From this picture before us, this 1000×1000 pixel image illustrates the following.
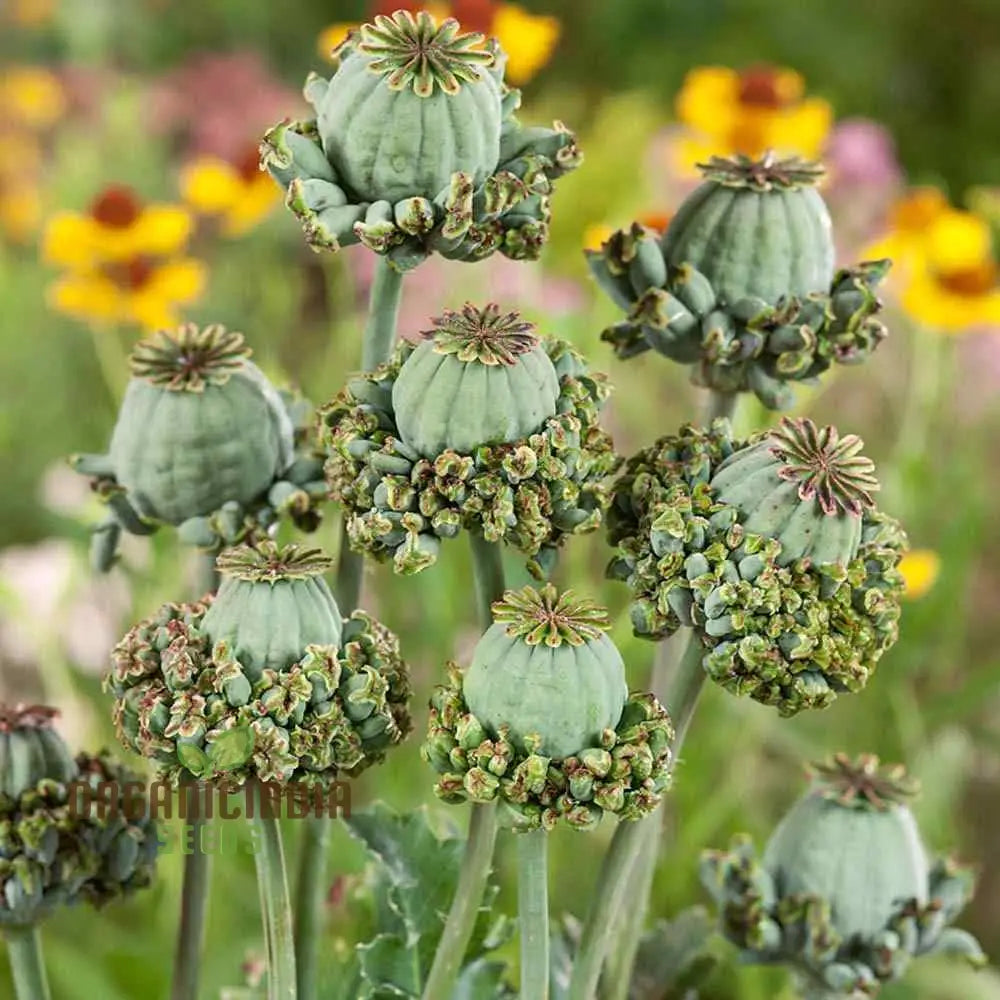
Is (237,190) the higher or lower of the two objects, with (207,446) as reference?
higher

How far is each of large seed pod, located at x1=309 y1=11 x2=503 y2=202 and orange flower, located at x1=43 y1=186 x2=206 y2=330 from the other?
696 mm

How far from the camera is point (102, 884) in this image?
49 cm

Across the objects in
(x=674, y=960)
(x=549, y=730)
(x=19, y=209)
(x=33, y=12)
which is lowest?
(x=674, y=960)

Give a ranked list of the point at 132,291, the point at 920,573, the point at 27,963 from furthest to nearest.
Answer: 1. the point at 132,291
2. the point at 920,573
3. the point at 27,963

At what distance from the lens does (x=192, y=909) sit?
483mm

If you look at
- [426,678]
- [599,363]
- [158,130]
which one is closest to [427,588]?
[426,678]

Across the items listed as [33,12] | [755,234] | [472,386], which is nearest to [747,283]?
[755,234]

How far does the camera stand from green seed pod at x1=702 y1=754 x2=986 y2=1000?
1.66 ft

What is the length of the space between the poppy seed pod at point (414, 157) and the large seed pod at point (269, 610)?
0.27 feet

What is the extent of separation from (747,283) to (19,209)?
144 centimetres

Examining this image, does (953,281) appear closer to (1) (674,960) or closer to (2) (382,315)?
(1) (674,960)

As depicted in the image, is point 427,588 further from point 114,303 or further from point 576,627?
point 576,627

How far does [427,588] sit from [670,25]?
1.71 metres

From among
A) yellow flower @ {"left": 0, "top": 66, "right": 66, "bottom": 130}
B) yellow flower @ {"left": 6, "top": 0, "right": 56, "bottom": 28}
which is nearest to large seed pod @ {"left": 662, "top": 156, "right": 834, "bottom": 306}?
yellow flower @ {"left": 0, "top": 66, "right": 66, "bottom": 130}
